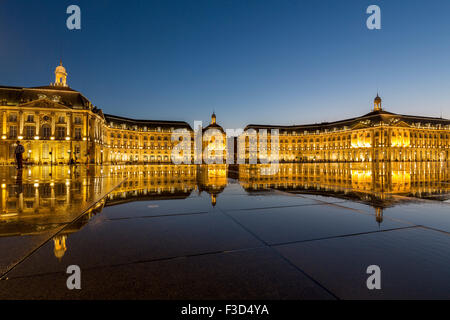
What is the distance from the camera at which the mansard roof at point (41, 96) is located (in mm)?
51156

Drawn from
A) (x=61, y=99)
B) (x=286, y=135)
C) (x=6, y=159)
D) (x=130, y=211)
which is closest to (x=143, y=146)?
(x=61, y=99)

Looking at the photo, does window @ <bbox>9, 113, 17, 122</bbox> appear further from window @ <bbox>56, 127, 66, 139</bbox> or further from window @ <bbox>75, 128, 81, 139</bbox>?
window @ <bbox>75, 128, 81, 139</bbox>

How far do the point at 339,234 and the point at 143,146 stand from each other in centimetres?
9872

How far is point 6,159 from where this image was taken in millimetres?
49000

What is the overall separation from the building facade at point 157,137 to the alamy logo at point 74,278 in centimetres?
5505

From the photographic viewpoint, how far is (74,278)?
1975 mm

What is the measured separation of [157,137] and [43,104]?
157ft

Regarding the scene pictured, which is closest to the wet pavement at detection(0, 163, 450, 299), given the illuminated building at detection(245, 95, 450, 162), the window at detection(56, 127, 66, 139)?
the window at detection(56, 127, 66, 139)

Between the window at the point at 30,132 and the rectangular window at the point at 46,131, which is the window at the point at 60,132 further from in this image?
the window at the point at 30,132

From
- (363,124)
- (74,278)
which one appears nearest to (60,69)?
(74,278)

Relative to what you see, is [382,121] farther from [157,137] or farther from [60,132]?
[60,132]

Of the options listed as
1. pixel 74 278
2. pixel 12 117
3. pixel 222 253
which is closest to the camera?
pixel 74 278

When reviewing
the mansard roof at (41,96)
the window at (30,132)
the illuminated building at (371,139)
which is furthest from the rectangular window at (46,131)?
the illuminated building at (371,139)
